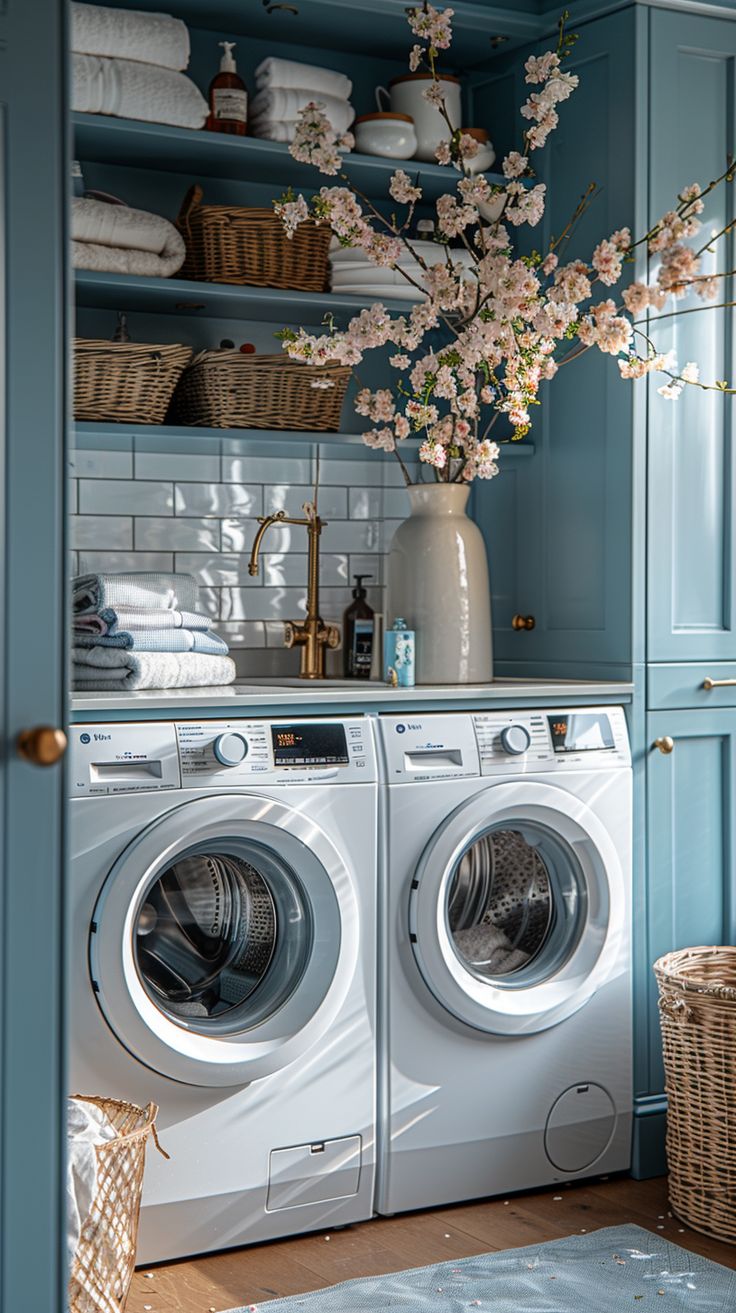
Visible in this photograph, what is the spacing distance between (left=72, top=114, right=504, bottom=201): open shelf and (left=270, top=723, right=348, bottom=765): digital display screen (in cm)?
130

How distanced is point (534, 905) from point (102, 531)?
1267 mm

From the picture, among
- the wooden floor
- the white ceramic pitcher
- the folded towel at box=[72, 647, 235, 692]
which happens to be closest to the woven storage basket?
the white ceramic pitcher

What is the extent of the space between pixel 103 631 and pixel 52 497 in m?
1.22

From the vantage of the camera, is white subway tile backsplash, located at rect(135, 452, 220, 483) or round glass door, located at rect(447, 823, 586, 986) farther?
white subway tile backsplash, located at rect(135, 452, 220, 483)

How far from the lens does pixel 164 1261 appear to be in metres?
2.74

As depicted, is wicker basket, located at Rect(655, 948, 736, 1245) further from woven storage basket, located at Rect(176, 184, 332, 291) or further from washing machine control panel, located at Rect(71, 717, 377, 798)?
woven storage basket, located at Rect(176, 184, 332, 291)

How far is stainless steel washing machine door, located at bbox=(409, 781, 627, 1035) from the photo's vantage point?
304 centimetres

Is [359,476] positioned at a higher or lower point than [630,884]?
higher

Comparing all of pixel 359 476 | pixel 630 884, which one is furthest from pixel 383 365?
pixel 630 884

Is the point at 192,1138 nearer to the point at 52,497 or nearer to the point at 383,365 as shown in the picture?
the point at 52,497

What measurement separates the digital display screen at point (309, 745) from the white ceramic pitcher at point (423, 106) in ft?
4.86

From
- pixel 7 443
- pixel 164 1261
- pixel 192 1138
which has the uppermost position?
pixel 7 443

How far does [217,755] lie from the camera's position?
9.01ft

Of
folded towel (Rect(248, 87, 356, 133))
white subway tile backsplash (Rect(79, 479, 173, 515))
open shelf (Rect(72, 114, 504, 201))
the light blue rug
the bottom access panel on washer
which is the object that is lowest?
the light blue rug
